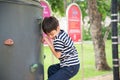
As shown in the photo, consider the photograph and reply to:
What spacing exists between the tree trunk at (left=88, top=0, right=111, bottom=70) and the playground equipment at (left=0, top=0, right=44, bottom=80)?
996cm

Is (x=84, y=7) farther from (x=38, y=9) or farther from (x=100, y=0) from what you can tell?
(x=38, y=9)

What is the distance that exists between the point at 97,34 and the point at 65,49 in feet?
33.6

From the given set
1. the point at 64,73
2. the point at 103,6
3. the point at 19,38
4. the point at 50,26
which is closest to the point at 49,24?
the point at 50,26

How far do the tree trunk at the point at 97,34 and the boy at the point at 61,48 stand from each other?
9669mm

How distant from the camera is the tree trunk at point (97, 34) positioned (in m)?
13.9

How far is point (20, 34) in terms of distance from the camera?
3.80 m

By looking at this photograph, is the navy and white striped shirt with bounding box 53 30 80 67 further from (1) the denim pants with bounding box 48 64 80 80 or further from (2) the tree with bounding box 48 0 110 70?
(2) the tree with bounding box 48 0 110 70

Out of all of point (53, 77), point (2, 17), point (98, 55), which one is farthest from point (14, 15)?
point (98, 55)

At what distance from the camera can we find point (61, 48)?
4.20 metres

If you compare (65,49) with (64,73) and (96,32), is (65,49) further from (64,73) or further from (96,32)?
(96,32)

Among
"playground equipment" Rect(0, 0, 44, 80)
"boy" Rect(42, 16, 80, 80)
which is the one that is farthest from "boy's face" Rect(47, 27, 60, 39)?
"playground equipment" Rect(0, 0, 44, 80)

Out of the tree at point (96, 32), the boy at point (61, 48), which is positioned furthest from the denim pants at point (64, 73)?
the tree at point (96, 32)

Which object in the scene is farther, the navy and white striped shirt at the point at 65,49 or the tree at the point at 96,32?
the tree at the point at 96,32

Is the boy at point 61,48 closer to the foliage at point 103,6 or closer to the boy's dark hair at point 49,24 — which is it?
the boy's dark hair at point 49,24
